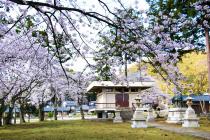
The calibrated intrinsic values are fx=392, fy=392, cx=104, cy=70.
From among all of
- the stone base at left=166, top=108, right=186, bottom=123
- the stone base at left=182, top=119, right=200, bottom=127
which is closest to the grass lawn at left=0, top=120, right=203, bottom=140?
the stone base at left=182, top=119, right=200, bottom=127

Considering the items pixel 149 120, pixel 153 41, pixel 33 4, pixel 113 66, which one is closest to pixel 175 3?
pixel 113 66

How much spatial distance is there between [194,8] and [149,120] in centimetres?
1488

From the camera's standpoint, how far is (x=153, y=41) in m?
7.93

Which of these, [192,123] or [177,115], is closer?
[192,123]

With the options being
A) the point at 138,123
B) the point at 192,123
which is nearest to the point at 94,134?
the point at 138,123

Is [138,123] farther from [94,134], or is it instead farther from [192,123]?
[94,134]

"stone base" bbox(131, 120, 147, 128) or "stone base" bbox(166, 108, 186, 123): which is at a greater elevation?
"stone base" bbox(166, 108, 186, 123)

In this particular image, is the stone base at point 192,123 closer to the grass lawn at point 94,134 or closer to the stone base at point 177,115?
the grass lawn at point 94,134

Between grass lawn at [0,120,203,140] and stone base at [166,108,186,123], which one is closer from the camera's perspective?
grass lawn at [0,120,203,140]

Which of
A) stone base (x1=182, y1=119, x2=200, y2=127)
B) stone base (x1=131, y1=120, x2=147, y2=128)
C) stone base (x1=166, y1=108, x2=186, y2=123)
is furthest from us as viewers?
stone base (x1=166, y1=108, x2=186, y2=123)

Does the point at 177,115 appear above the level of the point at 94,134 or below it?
above

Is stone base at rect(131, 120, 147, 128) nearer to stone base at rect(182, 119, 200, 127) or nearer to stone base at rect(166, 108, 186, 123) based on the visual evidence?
stone base at rect(182, 119, 200, 127)

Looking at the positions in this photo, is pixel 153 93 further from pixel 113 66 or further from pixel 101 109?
pixel 113 66

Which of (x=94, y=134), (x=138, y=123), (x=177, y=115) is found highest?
(x=177, y=115)
